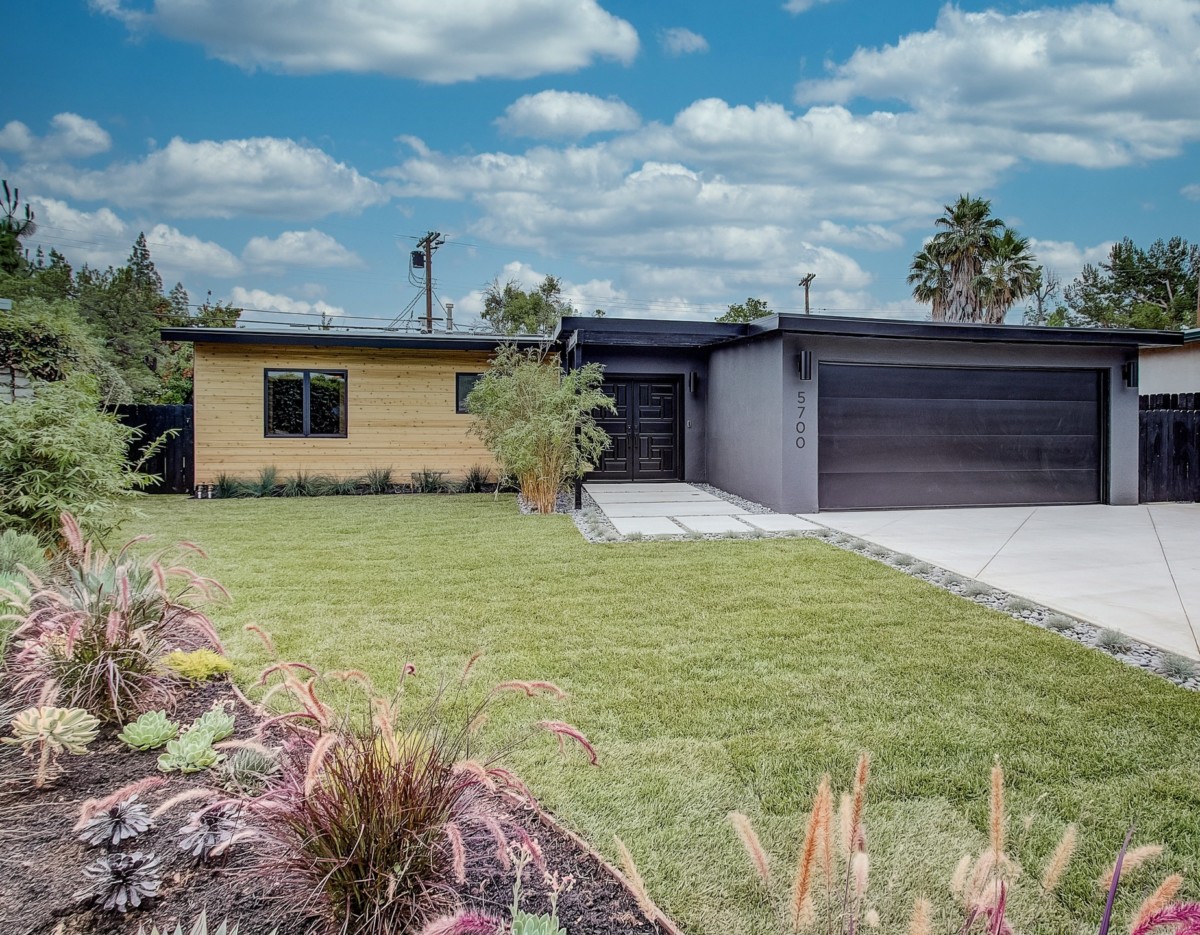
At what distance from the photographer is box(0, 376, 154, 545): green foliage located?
5.15 m

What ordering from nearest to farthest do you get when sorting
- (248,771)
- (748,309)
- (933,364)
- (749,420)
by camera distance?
(248,771), (933,364), (749,420), (748,309)

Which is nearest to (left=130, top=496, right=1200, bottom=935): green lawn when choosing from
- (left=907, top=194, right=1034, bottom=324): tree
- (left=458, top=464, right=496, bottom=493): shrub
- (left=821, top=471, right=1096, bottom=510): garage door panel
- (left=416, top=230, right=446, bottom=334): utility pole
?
(left=821, top=471, right=1096, bottom=510): garage door panel

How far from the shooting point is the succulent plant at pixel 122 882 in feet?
5.97

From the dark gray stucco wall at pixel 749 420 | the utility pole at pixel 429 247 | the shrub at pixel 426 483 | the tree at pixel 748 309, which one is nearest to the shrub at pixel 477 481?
the shrub at pixel 426 483

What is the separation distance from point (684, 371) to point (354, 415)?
19.6 ft

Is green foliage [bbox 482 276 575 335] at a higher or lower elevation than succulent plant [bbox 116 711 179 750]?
higher

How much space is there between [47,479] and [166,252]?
3235cm

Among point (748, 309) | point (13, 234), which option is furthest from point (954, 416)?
point (13, 234)

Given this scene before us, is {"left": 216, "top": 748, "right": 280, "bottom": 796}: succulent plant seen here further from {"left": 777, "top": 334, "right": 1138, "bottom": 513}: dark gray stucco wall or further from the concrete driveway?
{"left": 777, "top": 334, "right": 1138, "bottom": 513}: dark gray stucco wall

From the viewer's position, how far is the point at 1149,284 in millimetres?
32250

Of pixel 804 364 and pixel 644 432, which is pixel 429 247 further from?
Result: pixel 804 364

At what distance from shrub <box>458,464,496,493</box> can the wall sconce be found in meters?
6.25

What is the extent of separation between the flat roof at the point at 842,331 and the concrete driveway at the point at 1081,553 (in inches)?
91.3

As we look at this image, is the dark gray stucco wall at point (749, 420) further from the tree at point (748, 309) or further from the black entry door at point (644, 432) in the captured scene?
the tree at point (748, 309)
